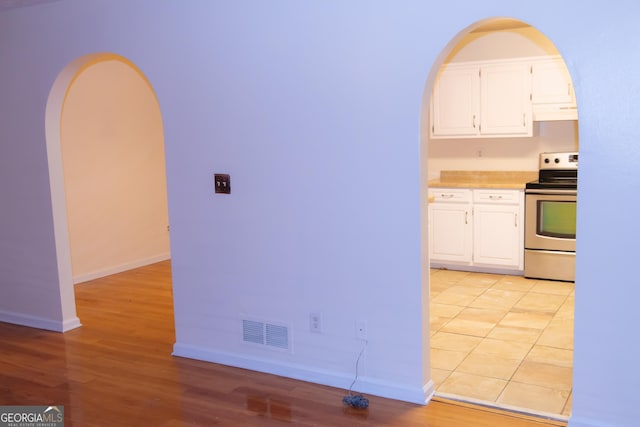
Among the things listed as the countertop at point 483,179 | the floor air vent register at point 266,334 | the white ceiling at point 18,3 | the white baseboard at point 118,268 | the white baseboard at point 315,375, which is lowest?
the white baseboard at point 315,375

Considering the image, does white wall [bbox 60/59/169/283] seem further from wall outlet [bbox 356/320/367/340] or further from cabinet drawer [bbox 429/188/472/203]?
wall outlet [bbox 356/320/367/340]

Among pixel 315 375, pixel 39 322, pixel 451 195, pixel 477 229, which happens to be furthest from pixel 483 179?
pixel 39 322

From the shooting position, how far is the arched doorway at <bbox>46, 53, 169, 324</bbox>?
6.17 meters

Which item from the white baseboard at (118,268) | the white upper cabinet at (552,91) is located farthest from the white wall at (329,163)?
the white upper cabinet at (552,91)

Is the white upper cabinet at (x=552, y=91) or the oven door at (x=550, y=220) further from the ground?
the white upper cabinet at (x=552, y=91)

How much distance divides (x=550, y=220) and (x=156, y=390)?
3.93 metres

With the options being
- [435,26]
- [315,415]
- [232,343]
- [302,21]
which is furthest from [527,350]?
[302,21]

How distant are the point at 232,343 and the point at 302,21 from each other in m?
2.02

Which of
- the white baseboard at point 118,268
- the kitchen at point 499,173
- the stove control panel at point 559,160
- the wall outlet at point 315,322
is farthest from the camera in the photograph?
the white baseboard at point 118,268

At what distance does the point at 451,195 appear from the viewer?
6.27 meters

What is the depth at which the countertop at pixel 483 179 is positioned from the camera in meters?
6.20

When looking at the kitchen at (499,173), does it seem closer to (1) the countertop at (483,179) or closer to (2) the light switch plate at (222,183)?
(1) the countertop at (483,179)

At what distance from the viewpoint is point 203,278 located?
157 inches

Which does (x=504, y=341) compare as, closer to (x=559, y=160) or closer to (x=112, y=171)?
(x=559, y=160)
